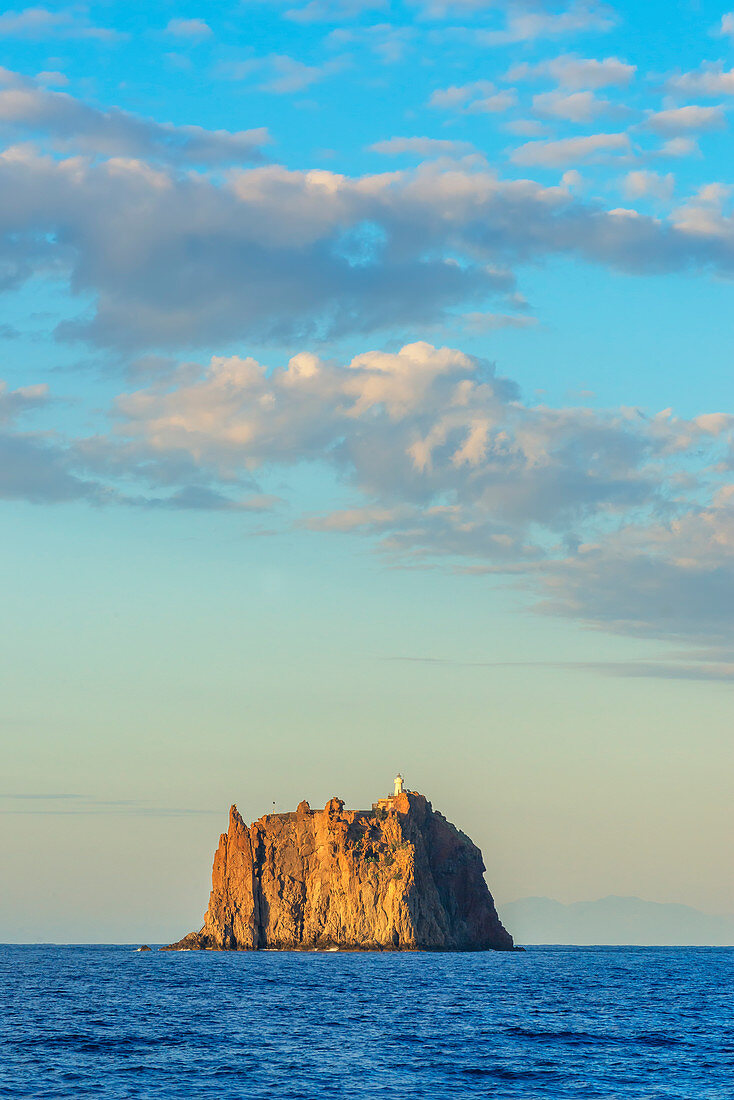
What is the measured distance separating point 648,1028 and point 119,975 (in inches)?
3641

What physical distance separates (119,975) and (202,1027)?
8376 centimetres

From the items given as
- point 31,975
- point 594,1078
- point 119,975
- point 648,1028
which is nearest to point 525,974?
point 119,975

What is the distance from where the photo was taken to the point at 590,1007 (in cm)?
10944

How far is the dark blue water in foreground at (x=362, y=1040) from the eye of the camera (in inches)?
2421

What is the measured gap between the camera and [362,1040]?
259ft

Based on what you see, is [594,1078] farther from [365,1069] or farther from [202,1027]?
[202,1027]

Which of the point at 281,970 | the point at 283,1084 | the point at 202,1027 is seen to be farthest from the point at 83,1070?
the point at 281,970

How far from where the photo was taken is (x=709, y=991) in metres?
142

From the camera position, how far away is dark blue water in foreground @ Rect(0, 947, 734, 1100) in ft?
202

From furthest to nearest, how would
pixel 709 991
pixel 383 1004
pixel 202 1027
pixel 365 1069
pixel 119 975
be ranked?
pixel 119 975, pixel 709 991, pixel 383 1004, pixel 202 1027, pixel 365 1069

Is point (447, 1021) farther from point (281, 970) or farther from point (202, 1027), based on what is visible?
point (281, 970)

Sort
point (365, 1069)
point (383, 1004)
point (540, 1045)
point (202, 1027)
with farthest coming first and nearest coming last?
point (383, 1004), point (202, 1027), point (540, 1045), point (365, 1069)

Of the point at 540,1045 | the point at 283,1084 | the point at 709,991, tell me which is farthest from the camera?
the point at 709,991

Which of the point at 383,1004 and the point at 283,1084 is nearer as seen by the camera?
the point at 283,1084
